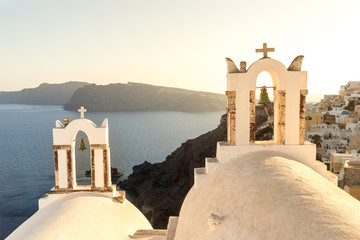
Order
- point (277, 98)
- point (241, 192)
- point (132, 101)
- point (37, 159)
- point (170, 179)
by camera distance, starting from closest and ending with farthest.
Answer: point (241, 192) < point (277, 98) < point (170, 179) < point (37, 159) < point (132, 101)

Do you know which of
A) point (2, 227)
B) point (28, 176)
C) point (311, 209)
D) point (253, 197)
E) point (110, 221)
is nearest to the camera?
point (311, 209)

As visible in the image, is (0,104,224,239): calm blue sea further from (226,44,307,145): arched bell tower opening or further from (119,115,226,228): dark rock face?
(226,44,307,145): arched bell tower opening

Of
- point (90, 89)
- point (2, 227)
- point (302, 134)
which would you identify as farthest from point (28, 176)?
point (90, 89)

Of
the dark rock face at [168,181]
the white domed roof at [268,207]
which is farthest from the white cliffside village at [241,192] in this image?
the dark rock face at [168,181]

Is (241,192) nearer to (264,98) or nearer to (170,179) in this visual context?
(264,98)

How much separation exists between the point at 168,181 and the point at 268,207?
32.6m

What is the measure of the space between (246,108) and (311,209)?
10.9 feet

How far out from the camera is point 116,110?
181 m

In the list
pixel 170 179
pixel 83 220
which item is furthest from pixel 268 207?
pixel 170 179

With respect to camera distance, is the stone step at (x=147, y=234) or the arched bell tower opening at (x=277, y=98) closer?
the arched bell tower opening at (x=277, y=98)

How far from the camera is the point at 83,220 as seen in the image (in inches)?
237

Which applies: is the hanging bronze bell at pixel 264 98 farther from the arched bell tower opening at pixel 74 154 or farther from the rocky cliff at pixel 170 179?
the rocky cliff at pixel 170 179

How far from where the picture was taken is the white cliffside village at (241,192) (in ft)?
9.30

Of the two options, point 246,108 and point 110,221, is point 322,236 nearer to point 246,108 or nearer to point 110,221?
point 246,108
